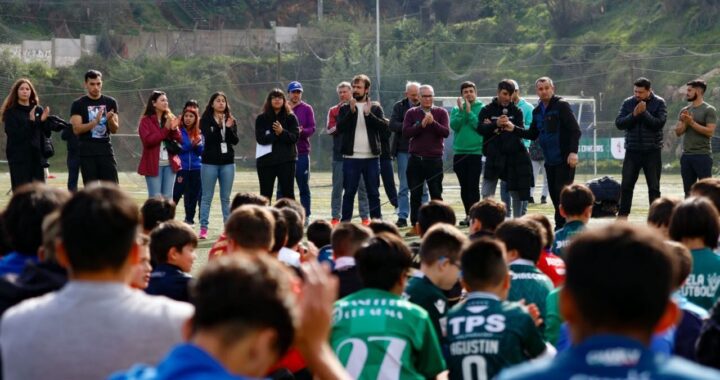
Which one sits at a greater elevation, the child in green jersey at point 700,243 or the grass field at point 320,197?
the child in green jersey at point 700,243

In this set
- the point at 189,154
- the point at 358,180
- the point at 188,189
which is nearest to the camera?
the point at 358,180

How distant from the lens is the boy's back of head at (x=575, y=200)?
8.33 m

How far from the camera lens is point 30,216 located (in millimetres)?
4734

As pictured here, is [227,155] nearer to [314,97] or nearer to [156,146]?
[156,146]

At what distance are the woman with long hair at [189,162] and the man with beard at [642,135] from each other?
5691 mm

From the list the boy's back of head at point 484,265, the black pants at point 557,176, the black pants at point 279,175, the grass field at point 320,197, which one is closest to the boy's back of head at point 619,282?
the boy's back of head at point 484,265

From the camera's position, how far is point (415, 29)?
65188mm

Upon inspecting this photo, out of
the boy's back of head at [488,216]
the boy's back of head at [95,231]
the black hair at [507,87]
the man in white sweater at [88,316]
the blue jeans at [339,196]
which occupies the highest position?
the black hair at [507,87]

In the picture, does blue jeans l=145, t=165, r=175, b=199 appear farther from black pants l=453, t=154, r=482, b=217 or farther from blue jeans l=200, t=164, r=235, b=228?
black pants l=453, t=154, r=482, b=217

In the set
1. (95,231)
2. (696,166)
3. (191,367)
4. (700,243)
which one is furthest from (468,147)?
(191,367)

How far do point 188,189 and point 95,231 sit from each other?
13.1 meters

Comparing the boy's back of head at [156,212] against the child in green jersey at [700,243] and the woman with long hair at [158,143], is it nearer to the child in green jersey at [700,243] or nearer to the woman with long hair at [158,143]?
the child in green jersey at [700,243]

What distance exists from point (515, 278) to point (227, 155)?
9629 mm

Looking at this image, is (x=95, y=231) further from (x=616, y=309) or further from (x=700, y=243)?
(x=700, y=243)
